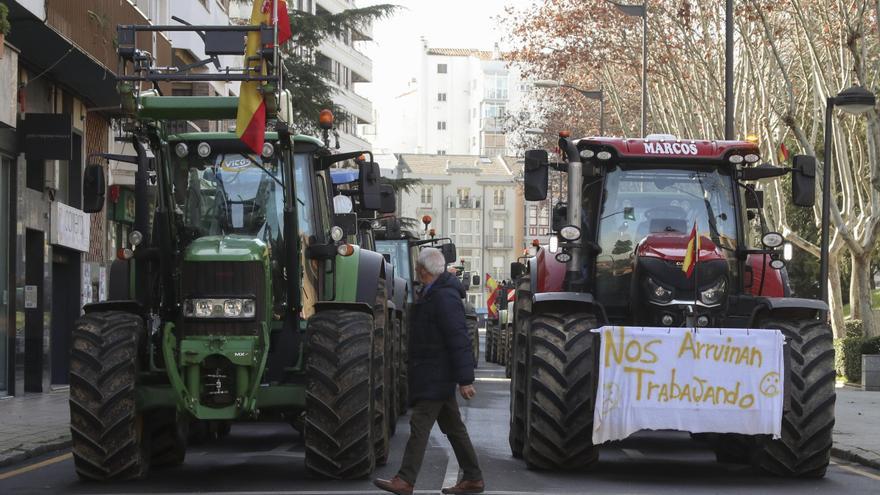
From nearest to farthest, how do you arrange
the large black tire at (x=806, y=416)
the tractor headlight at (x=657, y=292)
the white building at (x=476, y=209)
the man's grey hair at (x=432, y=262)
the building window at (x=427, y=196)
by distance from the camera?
the man's grey hair at (x=432, y=262)
the large black tire at (x=806, y=416)
the tractor headlight at (x=657, y=292)
the white building at (x=476, y=209)
the building window at (x=427, y=196)

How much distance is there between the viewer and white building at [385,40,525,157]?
153 meters

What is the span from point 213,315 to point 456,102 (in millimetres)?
144936

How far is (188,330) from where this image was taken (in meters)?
12.8

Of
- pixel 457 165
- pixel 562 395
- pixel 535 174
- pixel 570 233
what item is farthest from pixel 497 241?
pixel 562 395

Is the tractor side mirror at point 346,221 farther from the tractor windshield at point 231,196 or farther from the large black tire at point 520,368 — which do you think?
the large black tire at point 520,368

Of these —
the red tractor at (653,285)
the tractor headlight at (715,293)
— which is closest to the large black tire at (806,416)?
the red tractor at (653,285)

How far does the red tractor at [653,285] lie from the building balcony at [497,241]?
5034 inches

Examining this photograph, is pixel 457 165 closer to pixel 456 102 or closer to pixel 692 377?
pixel 456 102

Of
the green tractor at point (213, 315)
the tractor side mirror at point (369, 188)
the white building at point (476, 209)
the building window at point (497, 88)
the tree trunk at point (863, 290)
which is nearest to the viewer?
the green tractor at point (213, 315)

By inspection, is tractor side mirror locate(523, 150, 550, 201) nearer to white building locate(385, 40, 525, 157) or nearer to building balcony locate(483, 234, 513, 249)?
building balcony locate(483, 234, 513, 249)

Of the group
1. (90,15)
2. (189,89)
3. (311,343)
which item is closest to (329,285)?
(311,343)

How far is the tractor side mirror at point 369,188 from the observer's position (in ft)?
48.1

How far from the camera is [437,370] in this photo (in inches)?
463

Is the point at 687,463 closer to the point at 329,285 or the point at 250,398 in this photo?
the point at 329,285
